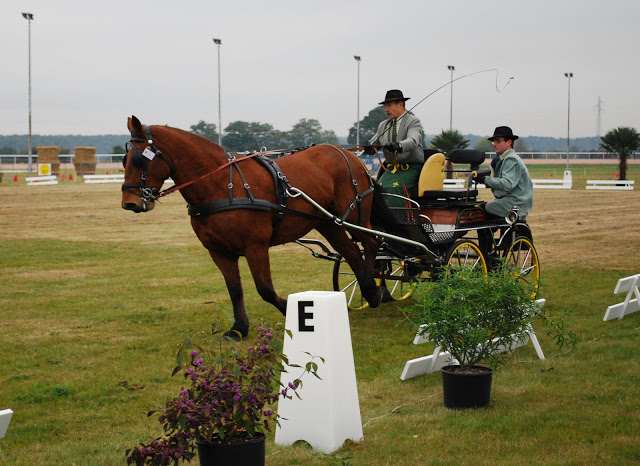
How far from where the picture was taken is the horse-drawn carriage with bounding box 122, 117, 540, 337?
26.3 feet

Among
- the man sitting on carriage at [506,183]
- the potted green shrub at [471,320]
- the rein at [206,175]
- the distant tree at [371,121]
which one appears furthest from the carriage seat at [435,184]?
the distant tree at [371,121]

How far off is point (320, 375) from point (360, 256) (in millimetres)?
4644

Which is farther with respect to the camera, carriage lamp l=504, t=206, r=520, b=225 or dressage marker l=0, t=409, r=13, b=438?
carriage lamp l=504, t=206, r=520, b=225

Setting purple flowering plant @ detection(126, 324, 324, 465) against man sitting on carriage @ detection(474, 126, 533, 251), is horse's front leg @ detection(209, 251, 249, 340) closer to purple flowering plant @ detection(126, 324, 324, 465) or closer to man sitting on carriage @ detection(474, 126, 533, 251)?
man sitting on carriage @ detection(474, 126, 533, 251)

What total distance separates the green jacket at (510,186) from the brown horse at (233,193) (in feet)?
6.94

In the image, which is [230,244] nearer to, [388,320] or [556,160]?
[388,320]

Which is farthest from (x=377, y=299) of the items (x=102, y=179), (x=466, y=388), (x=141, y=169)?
(x=102, y=179)

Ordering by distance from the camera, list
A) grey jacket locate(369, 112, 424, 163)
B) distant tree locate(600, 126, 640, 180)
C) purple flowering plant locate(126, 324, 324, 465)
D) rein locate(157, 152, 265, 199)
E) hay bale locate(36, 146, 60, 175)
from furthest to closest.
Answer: hay bale locate(36, 146, 60, 175) → distant tree locate(600, 126, 640, 180) → grey jacket locate(369, 112, 424, 163) → rein locate(157, 152, 265, 199) → purple flowering plant locate(126, 324, 324, 465)

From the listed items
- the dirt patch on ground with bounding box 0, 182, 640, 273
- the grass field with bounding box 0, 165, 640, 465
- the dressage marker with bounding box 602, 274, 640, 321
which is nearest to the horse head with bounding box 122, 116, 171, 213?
the grass field with bounding box 0, 165, 640, 465

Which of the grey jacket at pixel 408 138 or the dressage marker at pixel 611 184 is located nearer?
the grey jacket at pixel 408 138

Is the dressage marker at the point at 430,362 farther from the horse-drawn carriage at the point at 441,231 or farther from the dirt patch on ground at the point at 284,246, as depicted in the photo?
the dirt patch on ground at the point at 284,246

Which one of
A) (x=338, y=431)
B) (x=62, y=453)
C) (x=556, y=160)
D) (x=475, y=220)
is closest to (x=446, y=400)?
(x=338, y=431)

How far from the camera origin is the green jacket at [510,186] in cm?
1004

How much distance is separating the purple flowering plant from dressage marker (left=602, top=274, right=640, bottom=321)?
561cm
